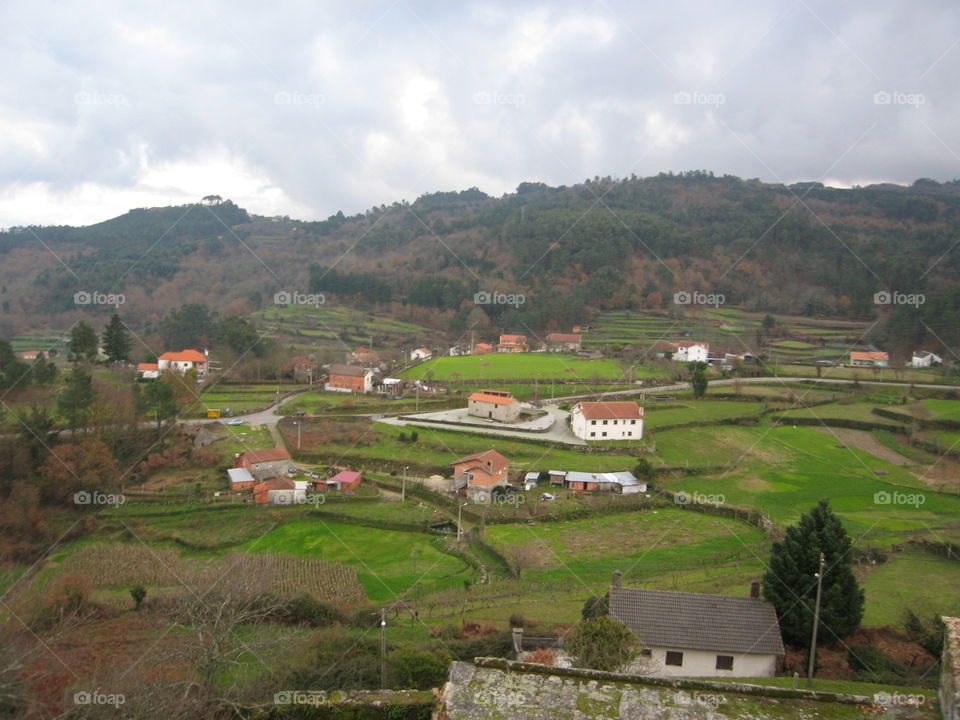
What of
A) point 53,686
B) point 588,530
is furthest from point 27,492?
point 588,530

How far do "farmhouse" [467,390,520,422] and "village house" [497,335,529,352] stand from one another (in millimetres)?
19823

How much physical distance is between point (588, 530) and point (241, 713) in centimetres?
1417

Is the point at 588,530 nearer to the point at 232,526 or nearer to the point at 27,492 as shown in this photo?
the point at 232,526

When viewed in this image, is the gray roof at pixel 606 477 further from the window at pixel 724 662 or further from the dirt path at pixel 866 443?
the window at pixel 724 662

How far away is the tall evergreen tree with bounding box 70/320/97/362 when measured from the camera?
3612 centimetres

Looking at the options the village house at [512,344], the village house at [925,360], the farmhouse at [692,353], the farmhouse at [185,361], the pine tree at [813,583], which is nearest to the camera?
the pine tree at [813,583]

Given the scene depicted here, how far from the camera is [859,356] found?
42.7 meters

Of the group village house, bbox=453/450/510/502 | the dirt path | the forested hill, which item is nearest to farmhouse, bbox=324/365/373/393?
village house, bbox=453/450/510/502

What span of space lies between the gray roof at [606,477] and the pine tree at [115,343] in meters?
30.3

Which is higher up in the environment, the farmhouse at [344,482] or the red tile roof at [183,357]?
the red tile roof at [183,357]

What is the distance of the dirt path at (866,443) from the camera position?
25016 mm

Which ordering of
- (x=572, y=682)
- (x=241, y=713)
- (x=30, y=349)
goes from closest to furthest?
(x=572, y=682) → (x=241, y=713) → (x=30, y=349)

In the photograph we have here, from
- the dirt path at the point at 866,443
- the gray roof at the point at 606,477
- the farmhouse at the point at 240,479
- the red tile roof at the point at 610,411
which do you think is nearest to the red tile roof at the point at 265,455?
the farmhouse at the point at 240,479

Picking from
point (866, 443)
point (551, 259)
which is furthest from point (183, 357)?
point (551, 259)
